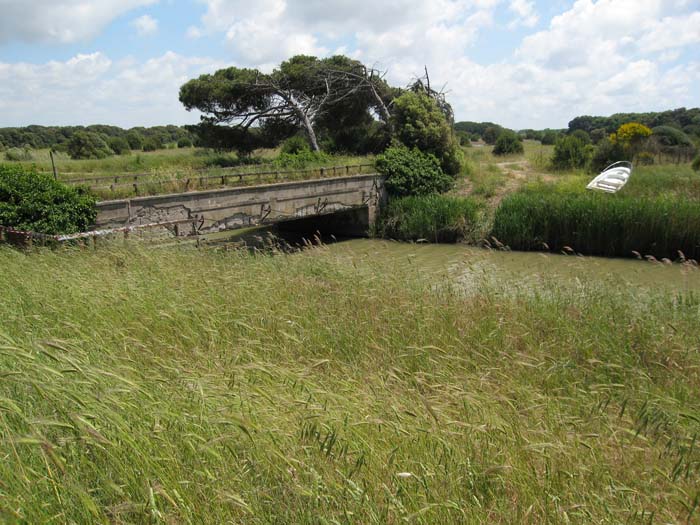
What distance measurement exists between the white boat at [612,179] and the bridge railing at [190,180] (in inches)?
354

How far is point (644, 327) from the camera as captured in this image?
5.33 meters

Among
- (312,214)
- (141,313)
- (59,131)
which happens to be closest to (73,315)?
(141,313)

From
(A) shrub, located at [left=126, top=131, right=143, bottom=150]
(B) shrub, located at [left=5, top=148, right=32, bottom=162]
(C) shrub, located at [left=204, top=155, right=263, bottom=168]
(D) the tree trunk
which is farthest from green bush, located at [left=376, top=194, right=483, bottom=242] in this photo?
(A) shrub, located at [left=126, top=131, right=143, bottom=150]

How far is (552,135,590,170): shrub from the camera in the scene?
2717 cm

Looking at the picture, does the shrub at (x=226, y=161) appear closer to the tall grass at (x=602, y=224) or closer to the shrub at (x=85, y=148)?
the shrub at (x=85, y=148)

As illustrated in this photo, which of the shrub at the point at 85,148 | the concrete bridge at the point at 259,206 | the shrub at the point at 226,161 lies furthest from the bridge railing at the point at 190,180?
the shrub at the point at 85,148

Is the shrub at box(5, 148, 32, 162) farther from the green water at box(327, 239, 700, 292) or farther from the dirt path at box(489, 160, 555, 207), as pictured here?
the dirt path at box(489, 160, 555, 207)

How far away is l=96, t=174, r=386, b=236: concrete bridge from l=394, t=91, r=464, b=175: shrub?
Answer: 11.8ft

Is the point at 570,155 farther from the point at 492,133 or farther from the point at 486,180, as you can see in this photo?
the point at 492,133

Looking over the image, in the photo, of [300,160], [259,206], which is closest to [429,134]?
[300,160]

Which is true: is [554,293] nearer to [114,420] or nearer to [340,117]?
[114,420]

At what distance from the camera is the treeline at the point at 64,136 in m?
38.8

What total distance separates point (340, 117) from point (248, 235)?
1191 centimetres

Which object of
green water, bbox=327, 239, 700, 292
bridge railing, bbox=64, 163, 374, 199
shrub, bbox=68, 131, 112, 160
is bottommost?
green water, bbox=327, 239, 700, 292
